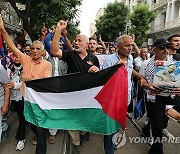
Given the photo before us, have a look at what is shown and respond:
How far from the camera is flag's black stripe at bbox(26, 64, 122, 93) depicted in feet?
11.5

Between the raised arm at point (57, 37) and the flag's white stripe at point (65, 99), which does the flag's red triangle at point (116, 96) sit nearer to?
the flag's white stripe at point (65, 99)

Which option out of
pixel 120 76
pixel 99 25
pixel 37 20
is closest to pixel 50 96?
pixel 120 76

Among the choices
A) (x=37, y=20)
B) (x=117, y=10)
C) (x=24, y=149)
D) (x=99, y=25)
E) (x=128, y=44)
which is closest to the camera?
(x=128, y=44)

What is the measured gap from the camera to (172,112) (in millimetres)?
3482

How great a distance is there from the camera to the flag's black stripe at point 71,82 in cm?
349

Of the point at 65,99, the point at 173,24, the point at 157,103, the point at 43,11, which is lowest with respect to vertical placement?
the point at 157,103

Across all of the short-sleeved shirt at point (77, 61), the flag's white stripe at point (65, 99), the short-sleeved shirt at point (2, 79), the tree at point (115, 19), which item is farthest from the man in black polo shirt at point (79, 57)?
the tree at point (115, 19)

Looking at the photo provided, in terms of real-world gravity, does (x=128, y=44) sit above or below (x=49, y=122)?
above

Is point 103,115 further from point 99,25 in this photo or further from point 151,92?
point 99,25

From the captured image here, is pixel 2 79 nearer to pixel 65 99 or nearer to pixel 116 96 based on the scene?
pixel 65 99

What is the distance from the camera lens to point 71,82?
3551mm

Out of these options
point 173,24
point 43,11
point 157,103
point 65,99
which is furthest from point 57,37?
point 173,24

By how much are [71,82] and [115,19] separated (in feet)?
126

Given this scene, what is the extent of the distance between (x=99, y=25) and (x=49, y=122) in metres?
42.5
